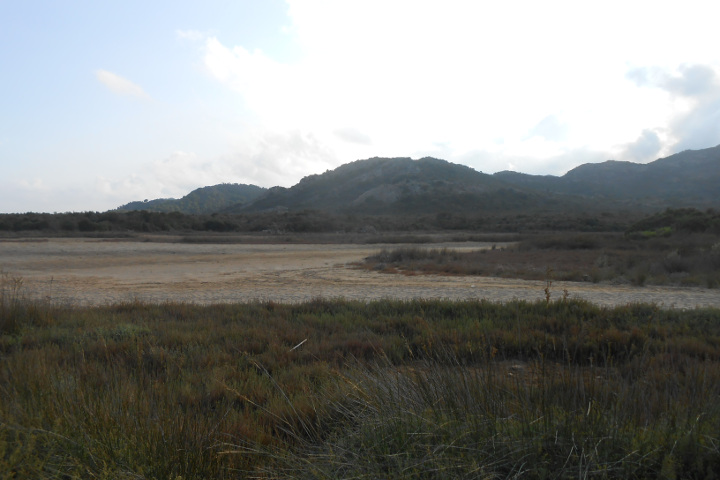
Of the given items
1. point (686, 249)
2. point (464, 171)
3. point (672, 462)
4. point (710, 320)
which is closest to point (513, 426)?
point (672, 462)

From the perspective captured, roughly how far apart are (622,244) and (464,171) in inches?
4923

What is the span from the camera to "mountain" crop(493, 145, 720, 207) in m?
129

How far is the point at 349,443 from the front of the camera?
10.1 feet

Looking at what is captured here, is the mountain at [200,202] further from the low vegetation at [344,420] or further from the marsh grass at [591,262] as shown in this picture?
the low vegetation at [344,420]

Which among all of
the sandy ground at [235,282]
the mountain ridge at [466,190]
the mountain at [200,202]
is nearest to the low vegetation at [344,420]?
the sandy ground at [235,282]

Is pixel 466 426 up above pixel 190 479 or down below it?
above

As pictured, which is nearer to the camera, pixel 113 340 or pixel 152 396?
pixel 152 396

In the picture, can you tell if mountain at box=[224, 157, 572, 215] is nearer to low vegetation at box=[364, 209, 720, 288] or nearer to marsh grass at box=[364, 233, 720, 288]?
low vegetation at box=[364, 209, 720, 288]

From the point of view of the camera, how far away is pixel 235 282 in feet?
61.6

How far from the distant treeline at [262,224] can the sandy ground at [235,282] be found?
22721 millimetres

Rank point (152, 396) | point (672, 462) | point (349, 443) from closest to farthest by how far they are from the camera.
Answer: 1. point (672, 462)
2. point (349, 443)
3. point (152, 396)

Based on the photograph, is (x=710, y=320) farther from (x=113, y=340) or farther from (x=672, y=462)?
(x=113, y=340)

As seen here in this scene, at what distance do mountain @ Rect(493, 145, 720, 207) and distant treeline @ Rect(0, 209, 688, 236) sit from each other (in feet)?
200

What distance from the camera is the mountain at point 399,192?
11150cm
